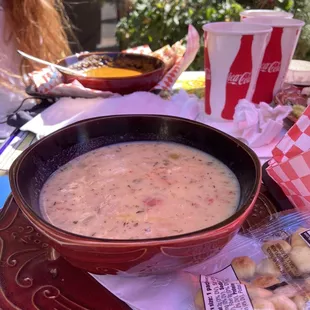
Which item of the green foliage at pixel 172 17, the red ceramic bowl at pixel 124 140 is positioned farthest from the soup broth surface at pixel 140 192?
the green foliage at pixel 172 17

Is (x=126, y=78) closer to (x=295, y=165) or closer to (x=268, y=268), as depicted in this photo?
(x=295, y=165)

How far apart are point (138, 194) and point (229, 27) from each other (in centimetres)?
83

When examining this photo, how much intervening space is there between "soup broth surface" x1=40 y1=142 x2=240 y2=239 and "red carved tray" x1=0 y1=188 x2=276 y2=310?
0.07 m

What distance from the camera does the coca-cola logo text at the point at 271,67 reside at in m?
1.39

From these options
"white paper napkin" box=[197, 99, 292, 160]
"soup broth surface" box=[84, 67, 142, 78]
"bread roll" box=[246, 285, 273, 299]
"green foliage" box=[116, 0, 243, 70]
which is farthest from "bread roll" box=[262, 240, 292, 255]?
"green foliage" box=[116, 0, 243, 70]

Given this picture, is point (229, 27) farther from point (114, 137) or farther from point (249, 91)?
point (114, 137)

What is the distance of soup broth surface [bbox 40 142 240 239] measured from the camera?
0.71 m

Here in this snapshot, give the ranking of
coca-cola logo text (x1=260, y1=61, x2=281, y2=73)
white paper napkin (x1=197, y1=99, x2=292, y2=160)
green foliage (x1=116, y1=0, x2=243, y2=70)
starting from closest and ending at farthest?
white paper napkin (x1=197, y1=99, x2=292, y2=160) < coca-cola logo text (x1=260, y1=61, x2=281, y2=73) < green foliage (x1=116, y1=0, x2=243, y2=70)

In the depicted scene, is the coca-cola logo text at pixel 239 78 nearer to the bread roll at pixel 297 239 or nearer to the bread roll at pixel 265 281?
the bread roll at pixel 297 239

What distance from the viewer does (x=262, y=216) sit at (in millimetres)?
842

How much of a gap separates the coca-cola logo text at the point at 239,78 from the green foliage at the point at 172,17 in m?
2.07

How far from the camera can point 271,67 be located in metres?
1.40

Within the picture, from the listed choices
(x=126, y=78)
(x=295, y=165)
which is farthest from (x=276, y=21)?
(x=295, y=165)

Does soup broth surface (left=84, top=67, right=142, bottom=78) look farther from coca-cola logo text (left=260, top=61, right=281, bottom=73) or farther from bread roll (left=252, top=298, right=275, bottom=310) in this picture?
bread roll (left=252, top=298, right=275, bottom=310)
